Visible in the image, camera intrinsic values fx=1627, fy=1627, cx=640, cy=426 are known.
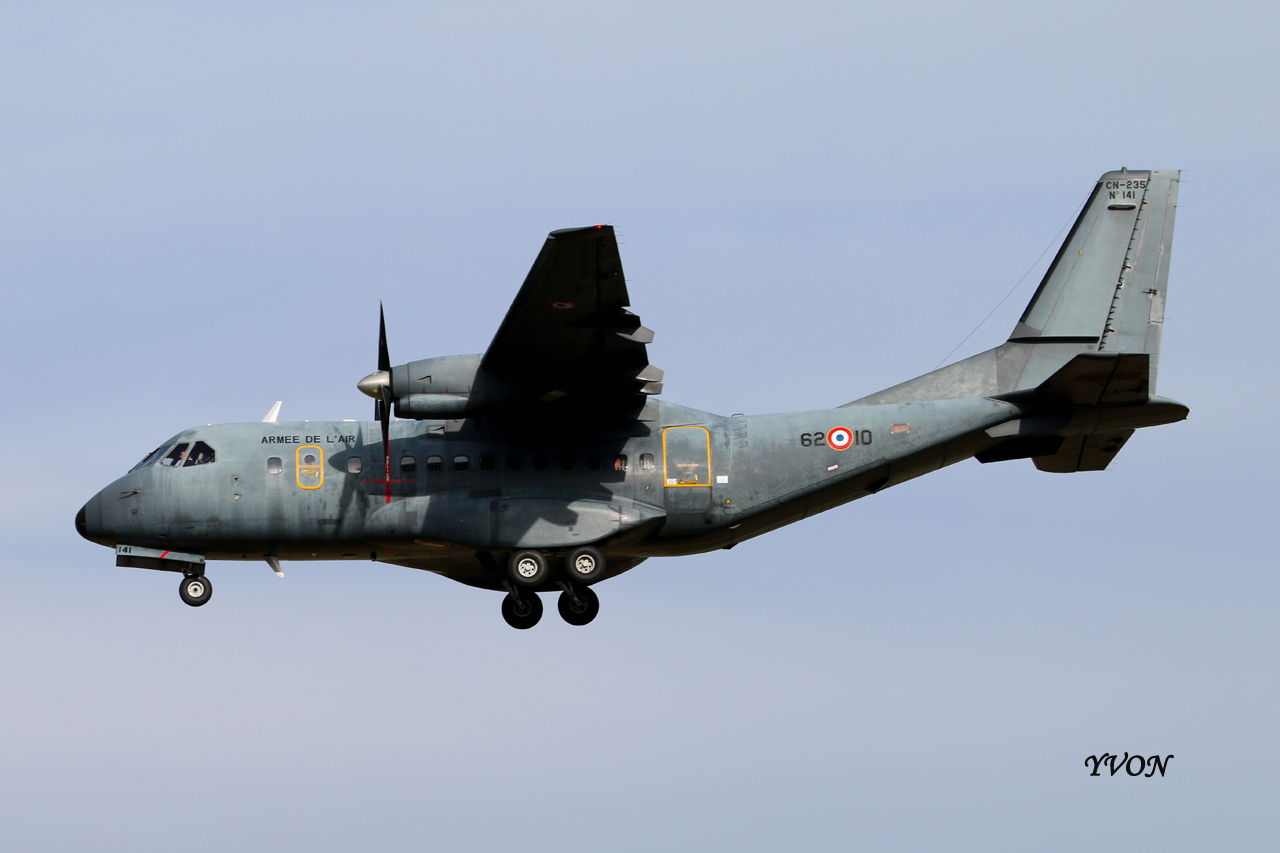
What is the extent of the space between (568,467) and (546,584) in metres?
2.05

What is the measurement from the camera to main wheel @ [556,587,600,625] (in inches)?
1088

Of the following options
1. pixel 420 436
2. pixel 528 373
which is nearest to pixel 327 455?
pixel 420 436

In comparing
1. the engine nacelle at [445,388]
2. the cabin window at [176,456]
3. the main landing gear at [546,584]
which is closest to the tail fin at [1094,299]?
the main landing gear at [546,584]

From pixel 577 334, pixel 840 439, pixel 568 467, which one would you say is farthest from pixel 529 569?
pixel 840 439

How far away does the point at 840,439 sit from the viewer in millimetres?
26844

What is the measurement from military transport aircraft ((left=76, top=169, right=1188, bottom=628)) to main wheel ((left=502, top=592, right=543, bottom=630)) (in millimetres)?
840

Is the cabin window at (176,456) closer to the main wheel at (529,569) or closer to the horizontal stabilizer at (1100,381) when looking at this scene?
the main wheel at (529,569)

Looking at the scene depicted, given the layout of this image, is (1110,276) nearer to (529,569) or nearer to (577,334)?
(577,334)

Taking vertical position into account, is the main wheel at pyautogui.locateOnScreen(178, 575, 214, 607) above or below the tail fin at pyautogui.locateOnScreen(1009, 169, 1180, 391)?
below

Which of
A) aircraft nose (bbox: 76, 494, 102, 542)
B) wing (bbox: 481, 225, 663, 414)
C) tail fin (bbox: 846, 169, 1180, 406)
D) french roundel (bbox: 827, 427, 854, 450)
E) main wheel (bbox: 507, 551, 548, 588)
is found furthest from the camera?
tail fin (bbox: 846, 169, 1180, 406)

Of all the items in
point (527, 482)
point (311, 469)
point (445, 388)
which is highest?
point (445, 388)

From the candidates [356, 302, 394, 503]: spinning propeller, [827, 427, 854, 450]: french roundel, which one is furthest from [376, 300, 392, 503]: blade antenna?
[827, 427, 854, 450]: french roundel

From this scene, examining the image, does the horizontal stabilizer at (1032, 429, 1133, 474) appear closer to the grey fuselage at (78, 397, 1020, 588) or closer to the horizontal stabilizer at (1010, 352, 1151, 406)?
the horizontal stabilizer at (1010, 352, 1151, 406)

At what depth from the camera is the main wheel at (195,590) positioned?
27.3 meters
